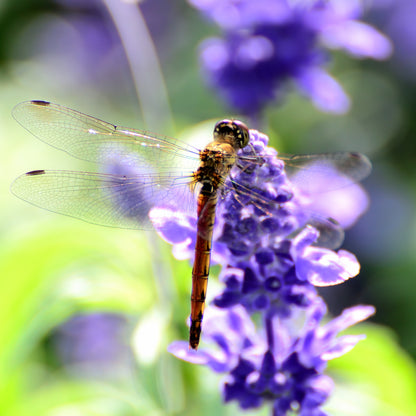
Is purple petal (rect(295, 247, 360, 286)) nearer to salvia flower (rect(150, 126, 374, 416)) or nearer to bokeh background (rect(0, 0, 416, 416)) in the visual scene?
salvia flower (rect(150, 126, 374, 416))

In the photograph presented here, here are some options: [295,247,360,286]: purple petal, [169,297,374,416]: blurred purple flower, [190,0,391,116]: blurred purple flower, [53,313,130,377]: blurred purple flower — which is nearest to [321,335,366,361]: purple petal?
[169,297,374,416]: blurred purple flower

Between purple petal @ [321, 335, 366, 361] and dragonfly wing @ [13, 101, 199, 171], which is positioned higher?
dragonfly wing @ [13, 101, 199, 171]

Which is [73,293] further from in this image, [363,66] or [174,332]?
[363,66]

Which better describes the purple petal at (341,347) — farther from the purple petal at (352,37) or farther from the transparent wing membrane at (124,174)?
the purple petal at (352,37)

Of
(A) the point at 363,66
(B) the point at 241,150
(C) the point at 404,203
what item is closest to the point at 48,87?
(A) the point at 363,66

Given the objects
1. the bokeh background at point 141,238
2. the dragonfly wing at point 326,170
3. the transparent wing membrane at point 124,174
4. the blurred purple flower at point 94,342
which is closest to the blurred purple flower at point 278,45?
the bokeh background at point 141,238

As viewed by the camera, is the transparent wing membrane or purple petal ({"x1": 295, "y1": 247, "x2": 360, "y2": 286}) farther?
the transparent wing membrane

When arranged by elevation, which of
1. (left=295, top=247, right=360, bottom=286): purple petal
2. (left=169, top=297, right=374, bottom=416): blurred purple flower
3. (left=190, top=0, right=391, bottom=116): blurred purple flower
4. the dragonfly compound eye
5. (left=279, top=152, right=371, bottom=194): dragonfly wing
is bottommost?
(left=169, top=297, right=374, bottom=416): blurred purple flower
